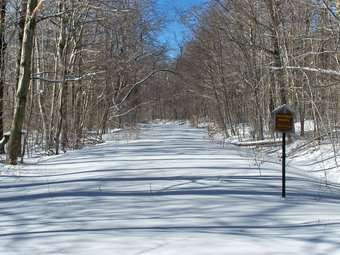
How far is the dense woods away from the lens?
12.1 meters

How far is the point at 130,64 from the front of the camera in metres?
20.8

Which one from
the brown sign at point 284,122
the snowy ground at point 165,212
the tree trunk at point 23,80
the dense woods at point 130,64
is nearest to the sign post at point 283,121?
the brown sign at point 284,122

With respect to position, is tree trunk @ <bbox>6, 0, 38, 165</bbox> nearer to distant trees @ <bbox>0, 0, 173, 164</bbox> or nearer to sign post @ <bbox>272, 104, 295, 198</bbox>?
distant trees @ <bbox>0, 0, 173, 164</bbox>

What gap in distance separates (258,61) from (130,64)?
7005 mm

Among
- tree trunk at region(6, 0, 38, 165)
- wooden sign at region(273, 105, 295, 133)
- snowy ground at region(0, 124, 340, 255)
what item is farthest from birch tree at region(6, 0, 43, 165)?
wooden sign at region(273, 105, 295, 133)

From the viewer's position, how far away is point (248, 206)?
5.12 metres

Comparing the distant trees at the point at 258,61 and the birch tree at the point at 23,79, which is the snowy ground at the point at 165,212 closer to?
the birch tree at the point at 23,79

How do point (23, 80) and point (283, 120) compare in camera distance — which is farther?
point (23, 80)

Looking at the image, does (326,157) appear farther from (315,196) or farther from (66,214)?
(66,214)

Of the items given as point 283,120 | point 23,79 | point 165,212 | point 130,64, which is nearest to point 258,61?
point 130,64

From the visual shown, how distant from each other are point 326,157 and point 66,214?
380 inches

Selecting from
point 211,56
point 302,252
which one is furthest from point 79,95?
point 302,252

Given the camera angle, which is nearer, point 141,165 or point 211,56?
point 141,165

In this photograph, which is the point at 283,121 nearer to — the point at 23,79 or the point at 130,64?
the point at 23,79
